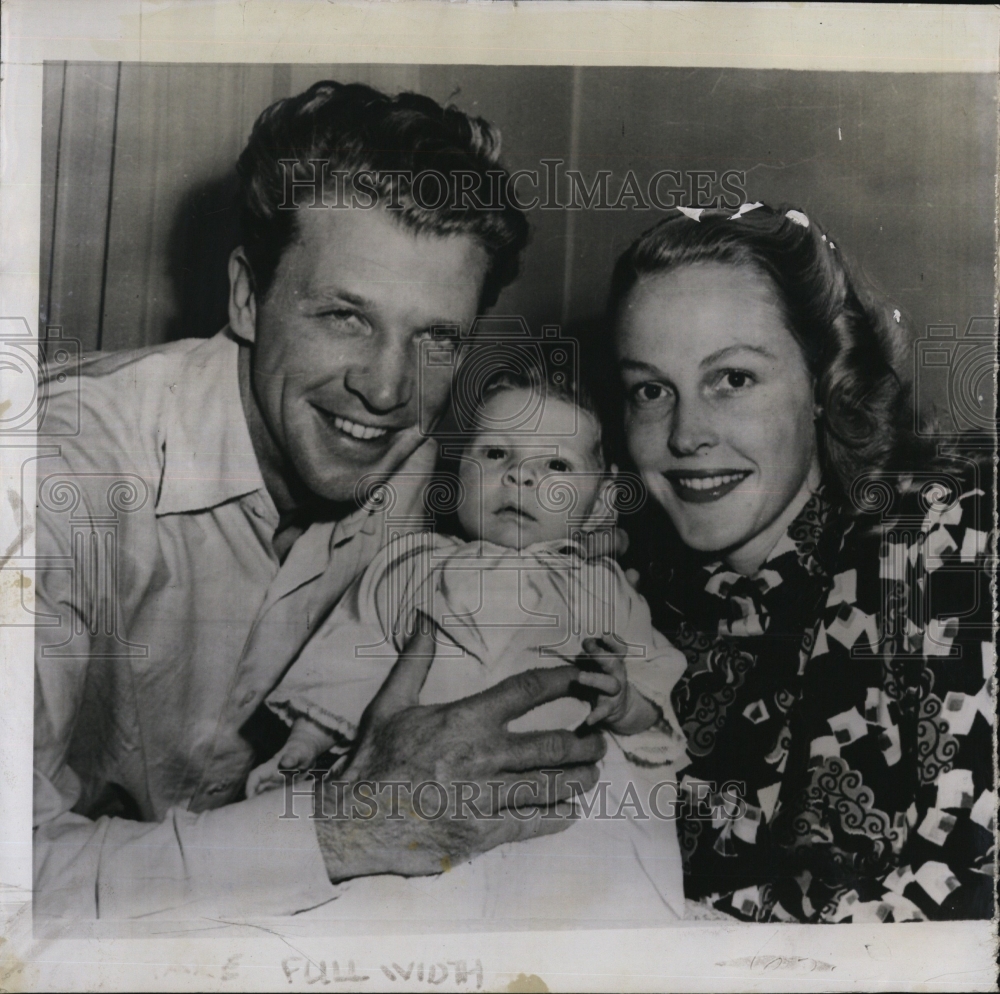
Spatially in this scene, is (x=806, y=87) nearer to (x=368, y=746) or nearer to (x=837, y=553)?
(x=837, y=553)

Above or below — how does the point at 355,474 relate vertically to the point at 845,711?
above

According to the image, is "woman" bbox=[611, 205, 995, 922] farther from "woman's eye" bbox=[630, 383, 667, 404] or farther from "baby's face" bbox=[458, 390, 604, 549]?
"baby's face" bbox=[458, 390, 604, 549]

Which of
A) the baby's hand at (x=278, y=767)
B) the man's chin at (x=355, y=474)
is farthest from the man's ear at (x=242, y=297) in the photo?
the baby's hand at (x=278, y=767)

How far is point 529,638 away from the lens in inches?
95.3

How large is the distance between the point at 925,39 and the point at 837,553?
142 cm

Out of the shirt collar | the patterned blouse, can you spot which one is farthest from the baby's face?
the shirt collar

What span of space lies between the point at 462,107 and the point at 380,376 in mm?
746

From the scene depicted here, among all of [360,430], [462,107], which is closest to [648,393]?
[360,430]

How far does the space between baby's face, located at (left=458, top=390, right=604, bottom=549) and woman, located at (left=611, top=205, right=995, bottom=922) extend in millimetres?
180

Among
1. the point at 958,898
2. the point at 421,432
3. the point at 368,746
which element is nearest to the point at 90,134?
the point at 421,432

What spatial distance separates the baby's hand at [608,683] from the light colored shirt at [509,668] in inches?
1.0

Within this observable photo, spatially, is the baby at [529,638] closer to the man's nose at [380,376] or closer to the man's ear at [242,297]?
the man's nose at [380,376]

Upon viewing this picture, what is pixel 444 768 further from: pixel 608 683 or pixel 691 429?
pixel 691 429

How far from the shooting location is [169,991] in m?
2.42
